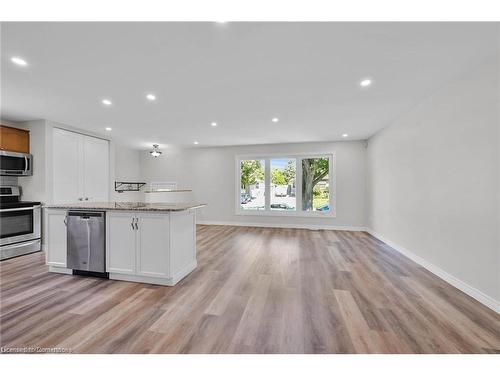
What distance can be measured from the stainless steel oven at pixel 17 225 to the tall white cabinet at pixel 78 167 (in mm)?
415

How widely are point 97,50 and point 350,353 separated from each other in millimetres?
3285

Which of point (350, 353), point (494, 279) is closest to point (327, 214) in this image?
point (494, 279)

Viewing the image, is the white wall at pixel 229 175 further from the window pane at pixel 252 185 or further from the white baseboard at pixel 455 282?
the white baseboard at pixel 455 282

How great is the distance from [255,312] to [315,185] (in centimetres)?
469

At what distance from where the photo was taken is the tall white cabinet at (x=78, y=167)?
161 inches

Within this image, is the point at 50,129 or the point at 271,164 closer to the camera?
the point at 50,129

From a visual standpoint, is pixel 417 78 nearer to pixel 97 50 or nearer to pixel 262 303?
pixel 262 303

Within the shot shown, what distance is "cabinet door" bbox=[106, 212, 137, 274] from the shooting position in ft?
8.60

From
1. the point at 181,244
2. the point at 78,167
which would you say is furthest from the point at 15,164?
the point at 181,244

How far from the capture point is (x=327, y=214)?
591 centimetres

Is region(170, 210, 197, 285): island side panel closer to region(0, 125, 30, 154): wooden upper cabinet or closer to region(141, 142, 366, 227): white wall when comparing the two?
region(141, 142, 366, 227): white wall

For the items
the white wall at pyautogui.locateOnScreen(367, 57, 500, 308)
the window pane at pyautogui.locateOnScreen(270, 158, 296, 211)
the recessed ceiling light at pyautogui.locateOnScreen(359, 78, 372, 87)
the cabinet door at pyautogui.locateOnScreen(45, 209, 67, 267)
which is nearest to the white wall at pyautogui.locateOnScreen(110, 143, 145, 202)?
the cabinet door at pyautogui.locateOnScreen(45, 209, 67, 267)

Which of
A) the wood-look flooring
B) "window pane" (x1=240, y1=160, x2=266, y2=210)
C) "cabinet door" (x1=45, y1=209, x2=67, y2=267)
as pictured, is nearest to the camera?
Answer: the wood-look flooring

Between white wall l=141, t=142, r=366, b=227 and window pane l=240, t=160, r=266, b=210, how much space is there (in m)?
0.29
